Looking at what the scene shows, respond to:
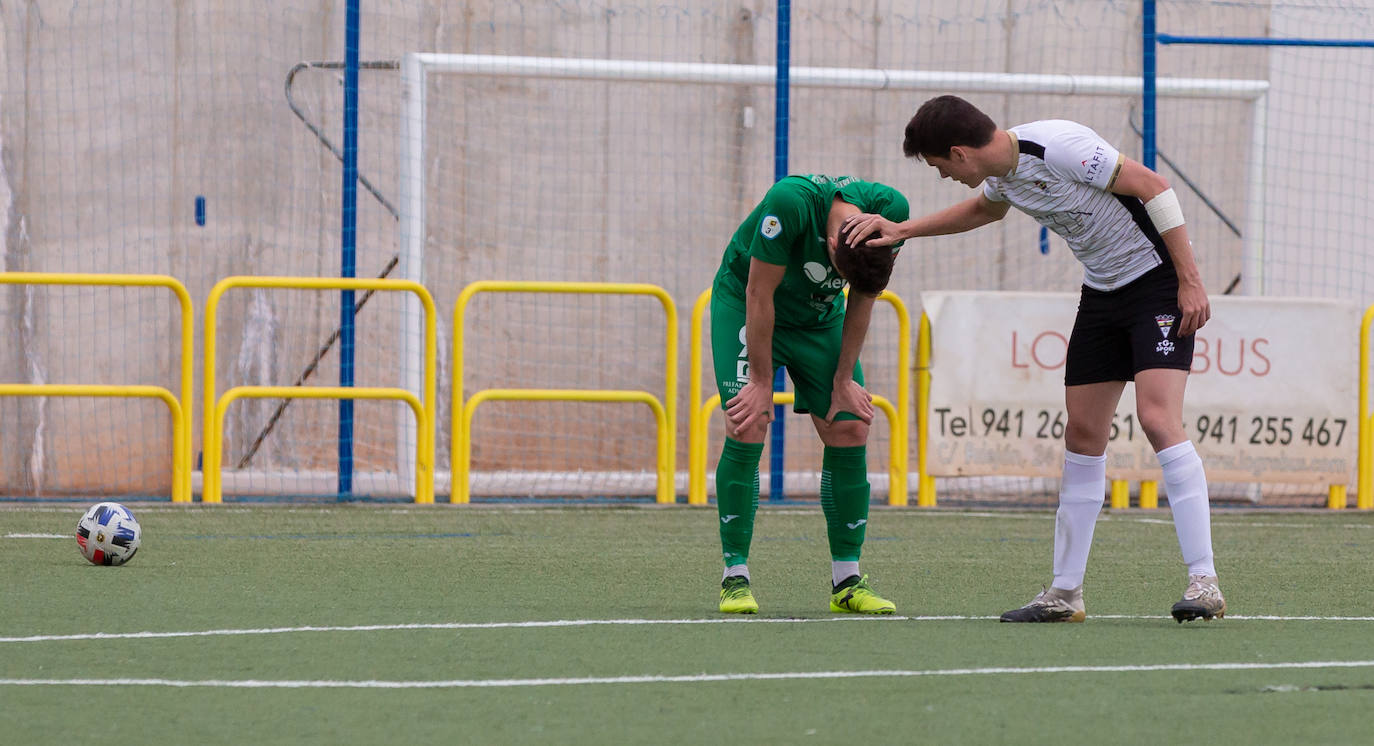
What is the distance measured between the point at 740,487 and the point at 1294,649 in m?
1.81

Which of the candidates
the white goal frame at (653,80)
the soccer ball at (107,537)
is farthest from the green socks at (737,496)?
the white goal frame at (653,80)

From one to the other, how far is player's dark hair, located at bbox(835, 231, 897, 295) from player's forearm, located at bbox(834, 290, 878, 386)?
18 cm

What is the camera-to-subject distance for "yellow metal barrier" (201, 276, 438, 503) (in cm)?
1043

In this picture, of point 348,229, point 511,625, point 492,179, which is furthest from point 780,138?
point 511,625

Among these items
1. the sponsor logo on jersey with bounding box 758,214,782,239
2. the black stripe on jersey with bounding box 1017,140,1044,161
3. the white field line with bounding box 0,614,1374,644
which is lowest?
the white field line with bounding box 0,614,1374,644

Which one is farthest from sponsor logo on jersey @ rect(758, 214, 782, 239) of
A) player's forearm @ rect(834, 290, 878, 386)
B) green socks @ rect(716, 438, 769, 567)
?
green socks @ rect(716, 438, 769, 567)

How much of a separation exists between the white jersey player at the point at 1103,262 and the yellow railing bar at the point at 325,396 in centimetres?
547

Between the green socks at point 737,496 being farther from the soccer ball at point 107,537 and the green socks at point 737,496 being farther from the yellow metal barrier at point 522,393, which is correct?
the yellow metal barrier at point 522,393

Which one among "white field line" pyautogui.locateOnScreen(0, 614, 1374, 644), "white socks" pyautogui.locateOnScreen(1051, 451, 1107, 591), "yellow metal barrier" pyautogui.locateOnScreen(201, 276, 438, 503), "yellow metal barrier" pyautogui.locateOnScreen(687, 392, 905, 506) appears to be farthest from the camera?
"yellow metal barrier" pyautogui.locateOnScreen(687, 392, 905, 506)

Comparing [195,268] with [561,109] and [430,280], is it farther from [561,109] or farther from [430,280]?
[561,109]

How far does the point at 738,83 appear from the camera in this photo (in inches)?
473

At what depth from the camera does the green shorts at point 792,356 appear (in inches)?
236

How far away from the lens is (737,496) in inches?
236

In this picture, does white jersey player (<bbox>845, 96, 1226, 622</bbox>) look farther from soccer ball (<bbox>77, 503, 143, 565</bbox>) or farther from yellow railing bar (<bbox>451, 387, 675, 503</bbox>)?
yellow railing bar (<bbox>451, 387, 675, 503</bbox>)
